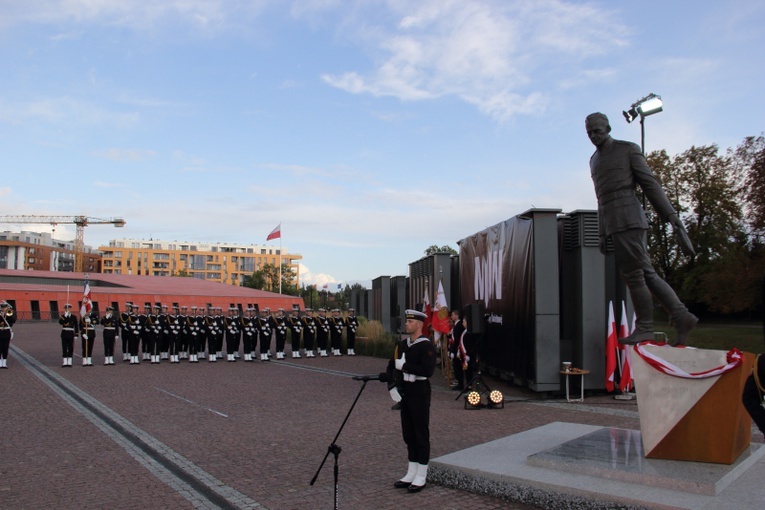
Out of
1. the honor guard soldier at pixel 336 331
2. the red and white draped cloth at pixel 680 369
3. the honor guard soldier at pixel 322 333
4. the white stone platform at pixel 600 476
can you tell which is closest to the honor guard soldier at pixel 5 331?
the honor guard soldier at pixel 322 333

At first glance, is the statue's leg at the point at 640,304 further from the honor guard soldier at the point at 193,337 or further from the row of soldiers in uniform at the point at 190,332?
the honor guard soldier at the point at 193,337

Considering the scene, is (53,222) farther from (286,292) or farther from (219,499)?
(219,499)

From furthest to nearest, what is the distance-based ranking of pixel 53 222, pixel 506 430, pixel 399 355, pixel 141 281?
pixel 53 222
pixel 141 281
pixel 506 430
pixel 399 355

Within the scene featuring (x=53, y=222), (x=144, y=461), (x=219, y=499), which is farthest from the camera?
(x=53, y=222)

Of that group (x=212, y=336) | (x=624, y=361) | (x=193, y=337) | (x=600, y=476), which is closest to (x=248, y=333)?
(x=212, y=336)

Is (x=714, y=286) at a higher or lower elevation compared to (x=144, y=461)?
higher

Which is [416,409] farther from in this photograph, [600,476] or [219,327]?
[219,327]

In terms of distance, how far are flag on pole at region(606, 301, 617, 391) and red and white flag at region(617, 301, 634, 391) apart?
18cm

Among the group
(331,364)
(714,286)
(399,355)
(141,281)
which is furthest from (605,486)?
(141,281)

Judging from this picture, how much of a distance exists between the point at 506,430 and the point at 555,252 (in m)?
4.60

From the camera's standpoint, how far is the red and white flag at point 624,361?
1172 centimetres

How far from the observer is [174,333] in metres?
19.8

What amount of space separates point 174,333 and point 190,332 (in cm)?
56

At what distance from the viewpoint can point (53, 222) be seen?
13525 cm
